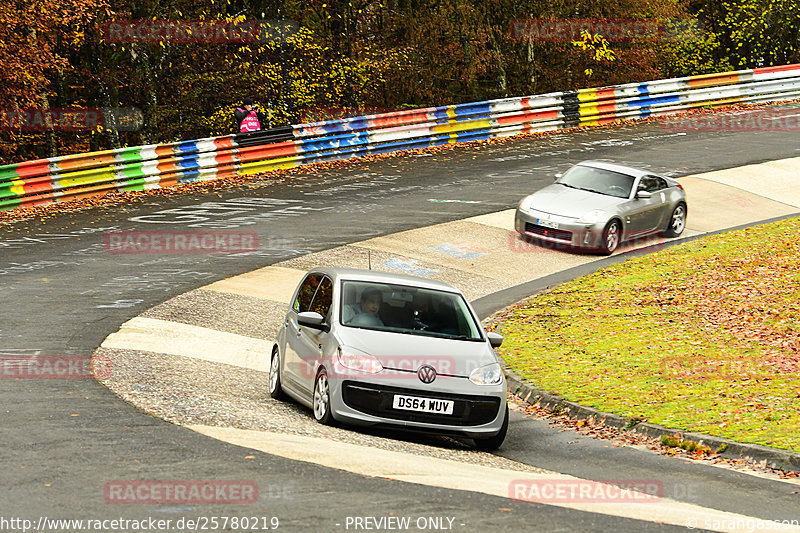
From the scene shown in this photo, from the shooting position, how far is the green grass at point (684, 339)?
11414mm

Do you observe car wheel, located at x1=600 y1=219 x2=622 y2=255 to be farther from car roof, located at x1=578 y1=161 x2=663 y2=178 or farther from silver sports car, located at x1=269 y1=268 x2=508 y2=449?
silver sports car, located at x1=269 y1=268 x2=508 y2=449

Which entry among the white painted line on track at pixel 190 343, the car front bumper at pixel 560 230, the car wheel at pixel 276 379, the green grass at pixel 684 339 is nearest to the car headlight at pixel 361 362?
the car wheel at pixel 276 379

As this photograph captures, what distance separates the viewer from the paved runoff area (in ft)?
27.7

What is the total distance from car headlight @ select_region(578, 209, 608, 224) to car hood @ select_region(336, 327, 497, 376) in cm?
1065

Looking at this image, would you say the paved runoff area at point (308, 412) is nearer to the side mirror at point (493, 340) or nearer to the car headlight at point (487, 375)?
the car headlight at point (487, 375)

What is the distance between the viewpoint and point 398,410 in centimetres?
991

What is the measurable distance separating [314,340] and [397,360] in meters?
1.17

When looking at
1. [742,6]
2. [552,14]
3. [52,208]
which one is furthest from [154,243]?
[742,6]

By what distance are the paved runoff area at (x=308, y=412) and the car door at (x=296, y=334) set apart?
1.15ft

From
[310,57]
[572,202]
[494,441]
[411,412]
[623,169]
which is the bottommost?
[494,441]

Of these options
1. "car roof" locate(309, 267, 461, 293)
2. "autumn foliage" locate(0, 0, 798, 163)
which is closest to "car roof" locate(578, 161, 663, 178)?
"car roof" locate(309, 267, 461, 293)

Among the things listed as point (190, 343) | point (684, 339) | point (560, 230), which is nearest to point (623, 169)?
point (560, 230)

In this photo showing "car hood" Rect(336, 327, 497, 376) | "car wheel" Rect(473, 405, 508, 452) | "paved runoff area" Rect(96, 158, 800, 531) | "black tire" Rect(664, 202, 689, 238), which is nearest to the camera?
"paved runoff area" Rect(96, 158, 800, 531)

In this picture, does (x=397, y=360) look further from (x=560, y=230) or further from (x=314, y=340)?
(x=560, y=230)
